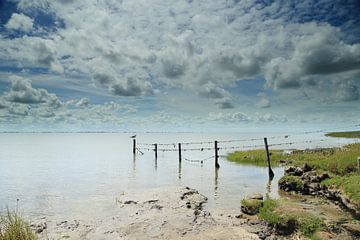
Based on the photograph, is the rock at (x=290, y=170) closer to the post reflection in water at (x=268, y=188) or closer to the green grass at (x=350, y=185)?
the post reflection in water at (x=268, y=188)

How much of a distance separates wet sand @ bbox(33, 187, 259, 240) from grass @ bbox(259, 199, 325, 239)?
138 centimetres

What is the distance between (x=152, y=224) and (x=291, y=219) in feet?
20.5

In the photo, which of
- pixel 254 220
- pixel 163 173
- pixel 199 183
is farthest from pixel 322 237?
pixel 163 173

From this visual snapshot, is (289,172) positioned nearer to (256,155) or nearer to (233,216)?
(233,216)

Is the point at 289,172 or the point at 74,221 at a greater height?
the point at 289,172

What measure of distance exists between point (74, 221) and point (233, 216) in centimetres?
830

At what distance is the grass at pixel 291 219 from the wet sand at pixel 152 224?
1378 mm

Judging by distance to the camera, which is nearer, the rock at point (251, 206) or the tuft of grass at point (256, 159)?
the rock at point (251, 206)

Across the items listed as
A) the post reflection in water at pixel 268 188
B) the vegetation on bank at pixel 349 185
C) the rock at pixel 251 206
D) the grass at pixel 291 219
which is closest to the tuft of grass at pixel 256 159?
the post reflection in water at pixel 268 188

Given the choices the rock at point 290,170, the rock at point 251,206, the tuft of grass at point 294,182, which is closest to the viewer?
the rock at point 251,206

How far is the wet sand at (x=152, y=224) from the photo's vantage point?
13.5 metres

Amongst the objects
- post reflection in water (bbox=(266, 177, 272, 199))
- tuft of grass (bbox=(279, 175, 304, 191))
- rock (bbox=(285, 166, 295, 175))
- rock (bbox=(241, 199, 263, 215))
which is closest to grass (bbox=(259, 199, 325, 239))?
rock (bbox=(241, 199, 263, 215))

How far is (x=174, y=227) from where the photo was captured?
1438 cm

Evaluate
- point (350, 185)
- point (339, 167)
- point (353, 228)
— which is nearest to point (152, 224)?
point (353, 228)
